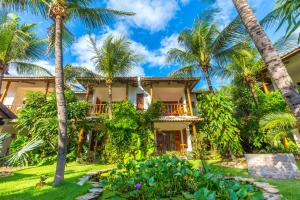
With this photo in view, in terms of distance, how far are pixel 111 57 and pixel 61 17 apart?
5.74 m

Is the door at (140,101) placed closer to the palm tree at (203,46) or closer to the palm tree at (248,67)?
the palm tree at (203,46)

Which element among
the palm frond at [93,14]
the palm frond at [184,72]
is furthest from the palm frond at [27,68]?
the palm frond at [184,72]

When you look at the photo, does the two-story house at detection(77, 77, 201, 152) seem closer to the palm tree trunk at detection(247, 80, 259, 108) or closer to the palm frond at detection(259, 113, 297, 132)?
the palm tree trunk at detection(247, 80, 259, 108)

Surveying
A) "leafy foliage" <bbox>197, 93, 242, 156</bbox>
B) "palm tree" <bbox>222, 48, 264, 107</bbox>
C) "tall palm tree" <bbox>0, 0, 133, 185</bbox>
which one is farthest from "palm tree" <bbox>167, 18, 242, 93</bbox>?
"tall palm tree" <bbox>0, 0, 133, 185</bbox>

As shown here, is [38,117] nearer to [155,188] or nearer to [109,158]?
[109,158]

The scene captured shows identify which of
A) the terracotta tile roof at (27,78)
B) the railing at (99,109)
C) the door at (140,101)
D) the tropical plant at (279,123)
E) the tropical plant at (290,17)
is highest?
the terracotta tile roof at (27,78)

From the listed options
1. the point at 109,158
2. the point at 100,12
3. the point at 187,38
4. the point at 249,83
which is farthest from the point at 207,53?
the point at 109,158

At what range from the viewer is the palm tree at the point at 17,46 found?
28.6 ft

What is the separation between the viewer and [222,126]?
945 centimetres

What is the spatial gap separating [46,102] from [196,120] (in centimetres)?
966

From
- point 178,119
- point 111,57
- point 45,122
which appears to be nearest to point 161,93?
point 178,119

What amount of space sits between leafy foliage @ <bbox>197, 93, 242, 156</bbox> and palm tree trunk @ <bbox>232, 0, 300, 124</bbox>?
21.6 ft

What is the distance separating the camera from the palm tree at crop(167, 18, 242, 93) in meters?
10.6

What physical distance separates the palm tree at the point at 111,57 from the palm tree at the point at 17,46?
3241mm
